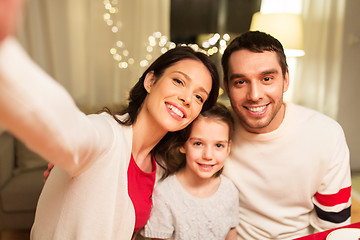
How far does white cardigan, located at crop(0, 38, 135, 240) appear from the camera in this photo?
0.49 m

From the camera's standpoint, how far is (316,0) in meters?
3.50

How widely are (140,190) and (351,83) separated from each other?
10.9 feet

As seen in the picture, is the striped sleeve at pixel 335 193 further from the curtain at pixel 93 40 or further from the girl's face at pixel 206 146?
the curtain at pixel 93 40

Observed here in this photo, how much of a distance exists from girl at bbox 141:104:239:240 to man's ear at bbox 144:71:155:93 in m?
0.27

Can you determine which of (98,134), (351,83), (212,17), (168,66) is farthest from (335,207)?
(212,17)

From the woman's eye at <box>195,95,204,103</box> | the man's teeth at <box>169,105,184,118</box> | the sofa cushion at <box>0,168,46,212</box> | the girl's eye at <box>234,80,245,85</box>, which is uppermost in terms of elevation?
the girl's eye at <box>234,80,245,85</box>

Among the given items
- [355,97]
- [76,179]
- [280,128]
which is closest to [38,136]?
[76,179]

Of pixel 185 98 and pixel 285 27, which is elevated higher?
pixel 285 27

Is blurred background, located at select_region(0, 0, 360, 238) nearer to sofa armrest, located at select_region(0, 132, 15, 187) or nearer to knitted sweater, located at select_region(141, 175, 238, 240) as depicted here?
sofa armrest, located at select_region(0, 132, 15, 187)

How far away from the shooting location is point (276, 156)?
1.50 m

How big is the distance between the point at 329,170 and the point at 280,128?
0.29m

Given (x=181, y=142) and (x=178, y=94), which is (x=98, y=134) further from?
(x=181, y=142)

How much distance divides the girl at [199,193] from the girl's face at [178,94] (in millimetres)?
178

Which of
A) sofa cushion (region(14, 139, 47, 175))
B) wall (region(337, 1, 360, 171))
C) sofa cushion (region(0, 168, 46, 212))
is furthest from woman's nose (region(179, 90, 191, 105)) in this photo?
wall (region(337, 1, 360, 171))
